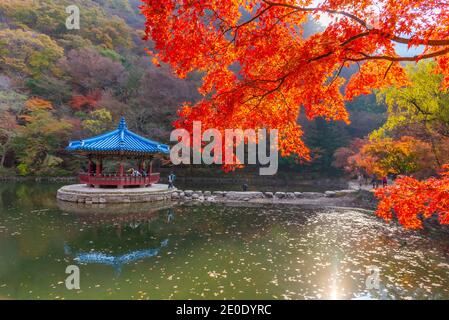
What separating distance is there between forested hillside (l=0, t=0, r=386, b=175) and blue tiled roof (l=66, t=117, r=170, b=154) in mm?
11036

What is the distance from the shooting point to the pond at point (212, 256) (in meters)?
7.00

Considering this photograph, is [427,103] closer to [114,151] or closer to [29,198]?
→ [114,151]

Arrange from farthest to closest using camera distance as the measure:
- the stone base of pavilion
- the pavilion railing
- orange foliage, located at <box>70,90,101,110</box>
→ orange foliage, located at <box>70,90,101,110</box>, the pavilion railing, the stone base of pavilion

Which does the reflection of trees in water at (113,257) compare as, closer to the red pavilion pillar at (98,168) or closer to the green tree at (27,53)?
the red pavilion pillar at (98,168)

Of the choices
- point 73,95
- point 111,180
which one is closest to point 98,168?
point 111,180

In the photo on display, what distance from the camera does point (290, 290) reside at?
705 centimetres

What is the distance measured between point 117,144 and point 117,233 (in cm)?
941

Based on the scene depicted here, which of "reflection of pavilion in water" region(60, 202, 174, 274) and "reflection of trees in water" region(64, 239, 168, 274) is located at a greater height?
"reflection of pavilion in water" region(60, 202, 174, 274)

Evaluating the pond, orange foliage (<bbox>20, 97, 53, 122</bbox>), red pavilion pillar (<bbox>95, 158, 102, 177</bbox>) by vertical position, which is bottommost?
the pond

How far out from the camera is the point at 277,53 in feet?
21.1

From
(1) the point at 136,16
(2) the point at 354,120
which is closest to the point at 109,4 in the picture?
(1) the point at 136,16

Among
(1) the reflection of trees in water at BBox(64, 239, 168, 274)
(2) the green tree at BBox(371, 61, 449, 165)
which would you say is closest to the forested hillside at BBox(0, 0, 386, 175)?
(2) the green tree at BBox(371, 61, 449, 165)

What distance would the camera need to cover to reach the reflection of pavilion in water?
918 centimetres

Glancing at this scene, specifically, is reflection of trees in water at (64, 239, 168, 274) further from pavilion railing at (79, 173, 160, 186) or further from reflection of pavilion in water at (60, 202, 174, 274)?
pavilion railing at (79, 173, 160, 186)
